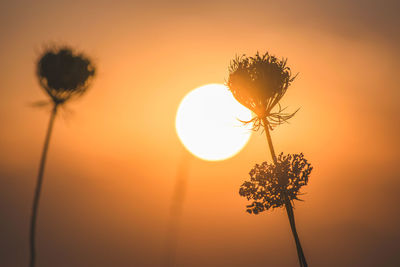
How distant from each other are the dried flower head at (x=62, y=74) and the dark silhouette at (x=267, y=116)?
8.81 meters

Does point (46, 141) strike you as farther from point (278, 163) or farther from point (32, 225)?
point (278, 163)

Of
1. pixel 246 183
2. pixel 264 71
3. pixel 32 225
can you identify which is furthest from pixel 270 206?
pixel 32 225

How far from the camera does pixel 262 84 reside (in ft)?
28.4

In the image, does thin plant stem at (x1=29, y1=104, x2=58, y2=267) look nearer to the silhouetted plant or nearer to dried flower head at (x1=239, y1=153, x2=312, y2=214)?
the silhouetted plant

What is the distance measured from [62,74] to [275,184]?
11.6 m

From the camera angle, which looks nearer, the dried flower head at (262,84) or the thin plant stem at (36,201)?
the dried flower head at (262,84)

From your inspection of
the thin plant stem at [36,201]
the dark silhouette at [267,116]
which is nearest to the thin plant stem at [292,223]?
the dark silhouette at [267,116]

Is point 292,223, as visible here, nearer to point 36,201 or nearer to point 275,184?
point 275,184

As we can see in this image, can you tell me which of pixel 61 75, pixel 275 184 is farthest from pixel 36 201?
pixel 275 184

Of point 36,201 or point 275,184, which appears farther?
point 36,201

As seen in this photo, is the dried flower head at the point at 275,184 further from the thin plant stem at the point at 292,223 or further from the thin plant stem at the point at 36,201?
the thin plant stem at the point at 36,201

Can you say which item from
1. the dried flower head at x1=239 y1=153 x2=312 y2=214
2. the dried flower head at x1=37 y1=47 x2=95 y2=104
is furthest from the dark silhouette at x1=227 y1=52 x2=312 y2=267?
the dried flower head at x1=37 y1=47 x2=95 y2=104

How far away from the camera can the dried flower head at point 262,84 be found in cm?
868

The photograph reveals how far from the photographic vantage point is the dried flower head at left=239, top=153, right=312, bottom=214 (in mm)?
7527
